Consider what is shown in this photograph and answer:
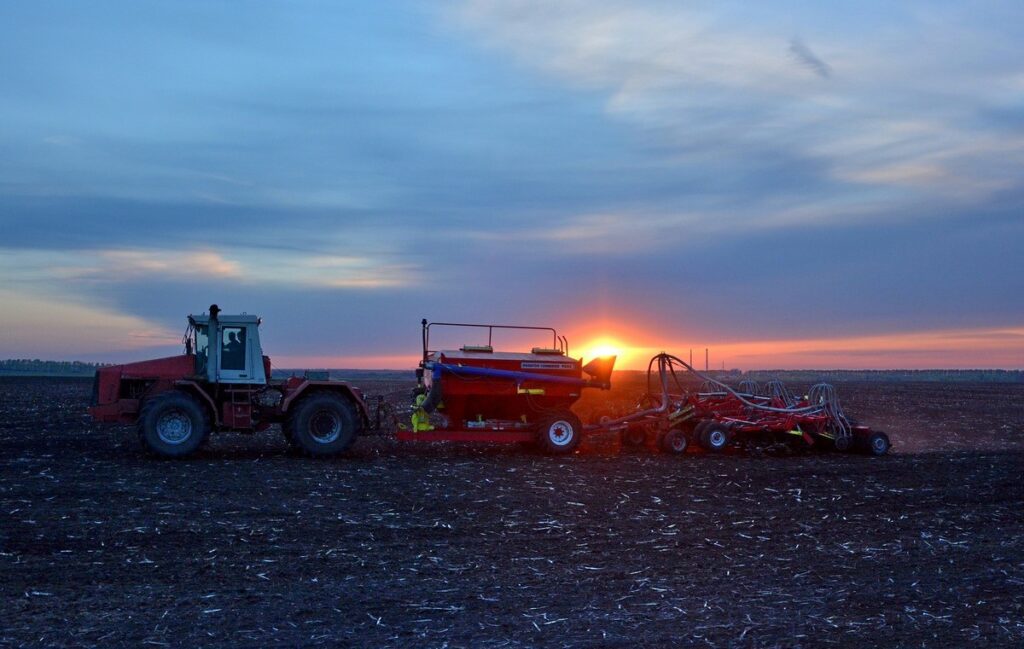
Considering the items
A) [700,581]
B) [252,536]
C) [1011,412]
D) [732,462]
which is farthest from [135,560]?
[1011,412]

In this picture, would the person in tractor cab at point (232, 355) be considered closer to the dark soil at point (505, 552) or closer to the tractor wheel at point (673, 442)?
the dark soil at point (505, 552)

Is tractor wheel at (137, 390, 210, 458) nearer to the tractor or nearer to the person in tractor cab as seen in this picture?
the tractor

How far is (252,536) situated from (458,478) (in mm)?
5602

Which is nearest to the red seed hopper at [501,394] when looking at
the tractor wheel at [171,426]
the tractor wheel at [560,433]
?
the tractor wheel at [560,433]

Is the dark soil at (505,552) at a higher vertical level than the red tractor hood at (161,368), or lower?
lower

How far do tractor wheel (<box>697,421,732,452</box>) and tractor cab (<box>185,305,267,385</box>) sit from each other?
9.54 m

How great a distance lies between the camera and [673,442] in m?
22.0

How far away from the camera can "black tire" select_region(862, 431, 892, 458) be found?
22.3 m

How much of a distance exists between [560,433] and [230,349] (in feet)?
23.5

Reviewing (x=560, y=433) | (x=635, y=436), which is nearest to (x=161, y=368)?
(x=560, y=433)

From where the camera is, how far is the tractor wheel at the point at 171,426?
1903 cm

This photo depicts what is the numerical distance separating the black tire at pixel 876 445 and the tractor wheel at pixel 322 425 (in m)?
11.5

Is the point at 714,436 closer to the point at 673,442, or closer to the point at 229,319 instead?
the point at 673,442

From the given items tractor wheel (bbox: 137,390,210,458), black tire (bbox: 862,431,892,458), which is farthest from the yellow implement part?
black tire (bbox: 862,431,892,458)
